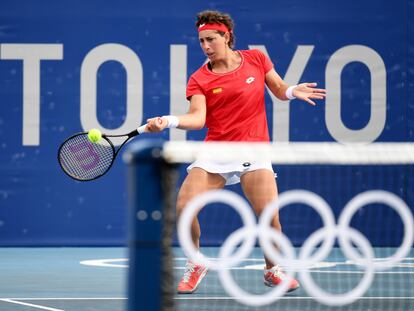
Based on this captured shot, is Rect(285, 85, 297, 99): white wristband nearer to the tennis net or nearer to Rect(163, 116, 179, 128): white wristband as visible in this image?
Rect(163, 116, 179, 128): white wristband

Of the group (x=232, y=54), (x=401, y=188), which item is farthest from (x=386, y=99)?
(x=232, y=54)

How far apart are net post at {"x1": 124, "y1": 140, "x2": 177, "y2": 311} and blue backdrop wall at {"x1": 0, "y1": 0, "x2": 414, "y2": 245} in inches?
244

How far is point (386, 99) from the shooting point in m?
9.02

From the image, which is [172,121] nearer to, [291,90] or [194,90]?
[194,90]

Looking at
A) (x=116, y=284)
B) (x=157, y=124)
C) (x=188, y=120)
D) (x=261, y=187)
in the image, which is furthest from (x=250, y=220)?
(x=116, y=284)

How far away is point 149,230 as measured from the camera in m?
2.63

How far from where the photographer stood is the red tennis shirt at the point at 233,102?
228 inches

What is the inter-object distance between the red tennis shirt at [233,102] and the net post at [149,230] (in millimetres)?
3129

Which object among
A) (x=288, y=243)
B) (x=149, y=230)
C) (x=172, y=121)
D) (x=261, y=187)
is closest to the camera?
(x=149, y=230)

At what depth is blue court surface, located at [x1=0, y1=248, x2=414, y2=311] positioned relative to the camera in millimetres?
4590

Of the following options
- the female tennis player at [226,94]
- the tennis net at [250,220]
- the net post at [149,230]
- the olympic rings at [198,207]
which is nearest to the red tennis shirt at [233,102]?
the female tennis player at [226,94]

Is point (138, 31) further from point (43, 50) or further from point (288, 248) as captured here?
point (288, 248)

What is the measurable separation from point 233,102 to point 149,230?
3.23 m

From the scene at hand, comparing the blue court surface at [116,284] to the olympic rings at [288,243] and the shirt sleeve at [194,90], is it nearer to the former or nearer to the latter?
the olympic rings at [288,243]
